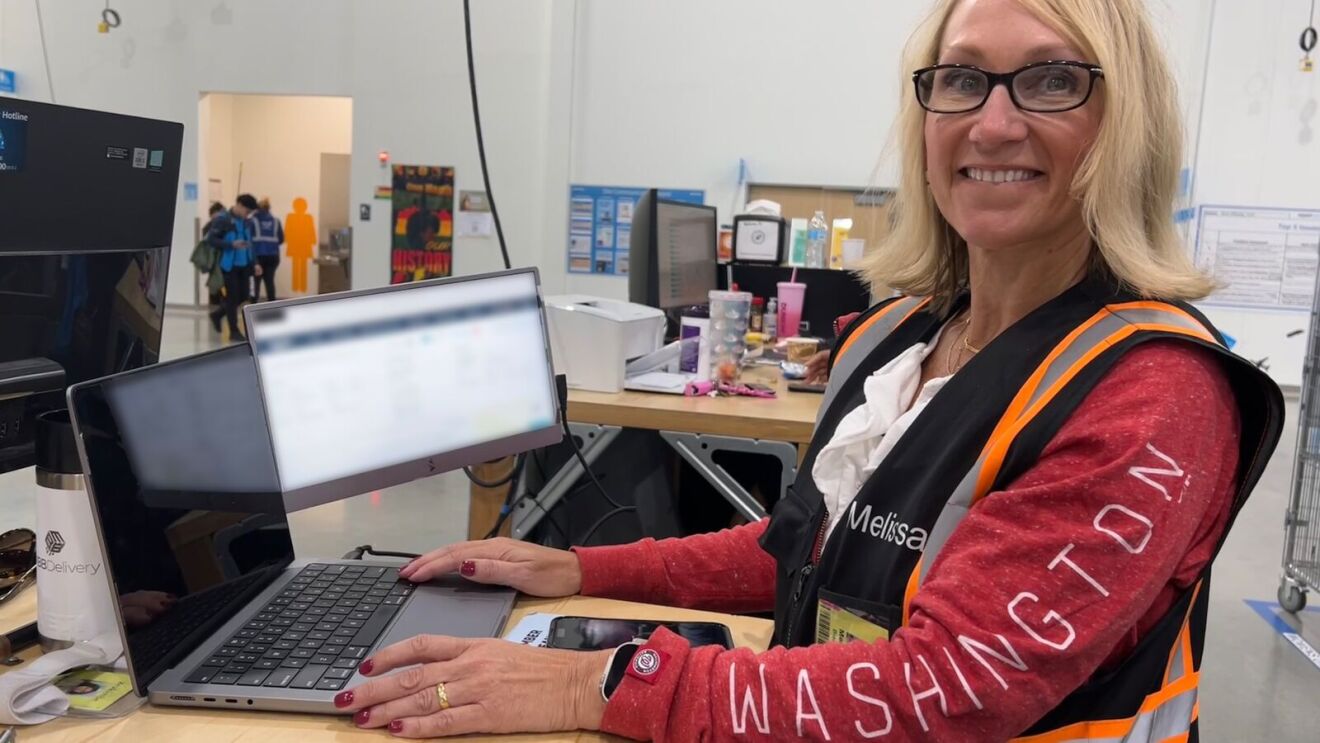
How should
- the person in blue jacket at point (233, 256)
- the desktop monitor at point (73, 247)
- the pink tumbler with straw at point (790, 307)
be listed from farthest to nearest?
the person in blue jacket at point (233, 256)
the pink tumbler with straw at point (790, 307)
the desktop monitor at point (73, 247)

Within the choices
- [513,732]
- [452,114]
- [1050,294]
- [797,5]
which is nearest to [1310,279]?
[797,5]

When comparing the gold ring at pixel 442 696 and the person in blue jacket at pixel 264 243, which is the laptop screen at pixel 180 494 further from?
the person in blue jacket at pixel 264 243

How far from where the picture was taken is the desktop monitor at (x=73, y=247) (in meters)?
0.96

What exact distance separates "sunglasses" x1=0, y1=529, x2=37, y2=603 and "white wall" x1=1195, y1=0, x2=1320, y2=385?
701 cm

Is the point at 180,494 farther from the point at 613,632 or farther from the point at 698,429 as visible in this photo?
the point at 698,429

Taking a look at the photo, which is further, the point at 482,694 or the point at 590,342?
the point at 590,342

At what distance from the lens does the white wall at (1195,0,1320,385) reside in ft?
20.2

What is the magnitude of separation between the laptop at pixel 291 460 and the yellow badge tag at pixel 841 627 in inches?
14.1

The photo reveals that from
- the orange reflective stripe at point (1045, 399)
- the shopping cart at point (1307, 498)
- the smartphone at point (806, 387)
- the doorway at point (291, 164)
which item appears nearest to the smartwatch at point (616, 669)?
the orange reflective stripe at point (1045, 399)

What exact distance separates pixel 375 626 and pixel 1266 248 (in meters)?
7.14

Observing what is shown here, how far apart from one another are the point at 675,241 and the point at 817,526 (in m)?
2.03

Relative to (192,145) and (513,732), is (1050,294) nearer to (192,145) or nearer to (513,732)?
(513,732)

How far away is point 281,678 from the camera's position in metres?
0.88

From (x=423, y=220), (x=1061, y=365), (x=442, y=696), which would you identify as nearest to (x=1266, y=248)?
(x=423, y=220)
